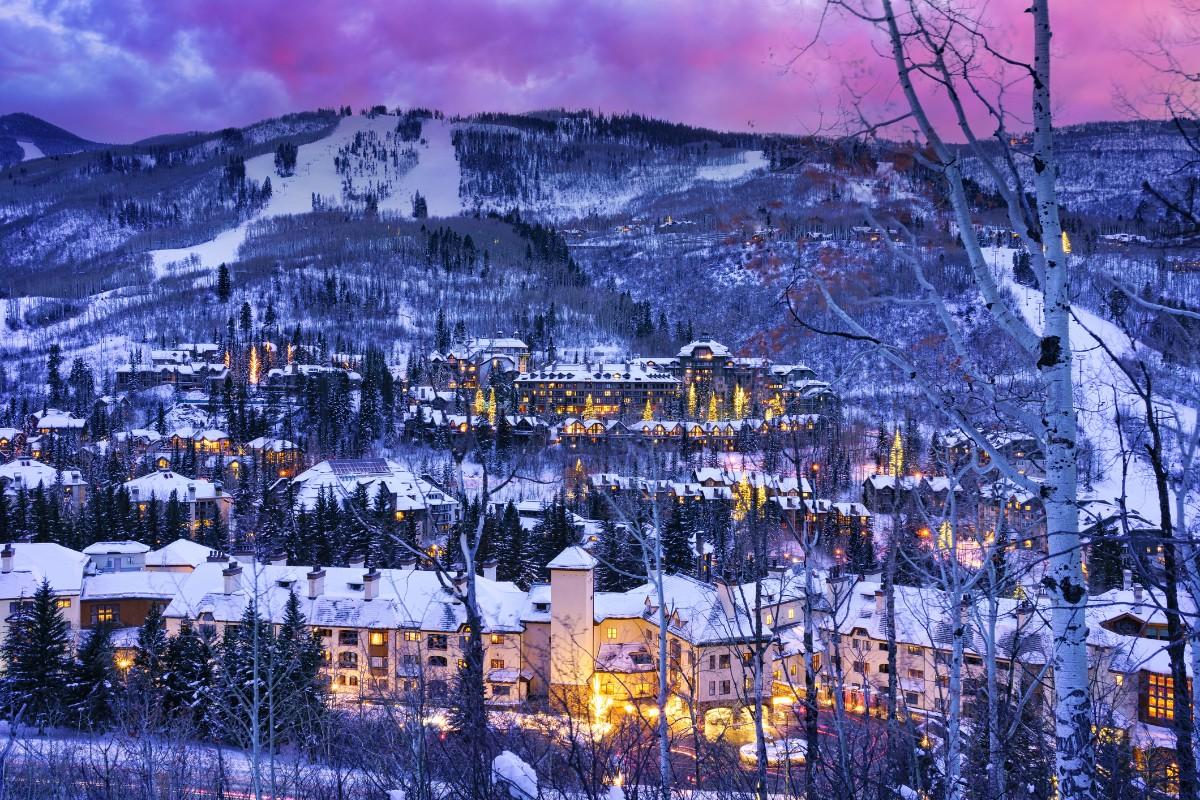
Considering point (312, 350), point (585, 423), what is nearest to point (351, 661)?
point (585, 423)

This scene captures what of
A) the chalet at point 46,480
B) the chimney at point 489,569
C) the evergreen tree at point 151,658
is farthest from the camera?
the chalet at point 46,480

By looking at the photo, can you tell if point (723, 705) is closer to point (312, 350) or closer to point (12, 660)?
point (12, 660)

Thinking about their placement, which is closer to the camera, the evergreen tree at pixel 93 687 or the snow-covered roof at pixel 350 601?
the evergreen tree at pixel 93 687

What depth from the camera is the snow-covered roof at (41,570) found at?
27.4 meters

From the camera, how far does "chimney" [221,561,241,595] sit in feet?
88.4

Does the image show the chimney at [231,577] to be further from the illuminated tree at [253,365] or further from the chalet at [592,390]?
the illuminated tree at [253,365]

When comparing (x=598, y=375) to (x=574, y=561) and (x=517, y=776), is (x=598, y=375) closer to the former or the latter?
(x=574, y=561)

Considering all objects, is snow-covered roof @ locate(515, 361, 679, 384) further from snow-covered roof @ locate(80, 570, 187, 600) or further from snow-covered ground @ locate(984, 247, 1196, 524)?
snow-covered ground @ locate(984, 247, 1196, 524)

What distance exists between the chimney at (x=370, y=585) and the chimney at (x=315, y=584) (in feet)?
4.35

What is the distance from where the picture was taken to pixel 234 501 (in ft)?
172

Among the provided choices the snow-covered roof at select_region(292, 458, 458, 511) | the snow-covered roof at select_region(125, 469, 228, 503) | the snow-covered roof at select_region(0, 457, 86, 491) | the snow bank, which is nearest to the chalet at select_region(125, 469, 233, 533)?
the snow-covered roof at select_region(125, 469, 228, 503)

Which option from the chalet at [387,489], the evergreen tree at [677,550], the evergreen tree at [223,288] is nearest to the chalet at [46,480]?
the chalet at [387,489]

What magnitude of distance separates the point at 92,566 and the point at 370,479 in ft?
60.9

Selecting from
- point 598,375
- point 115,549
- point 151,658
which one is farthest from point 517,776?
point 598,375
